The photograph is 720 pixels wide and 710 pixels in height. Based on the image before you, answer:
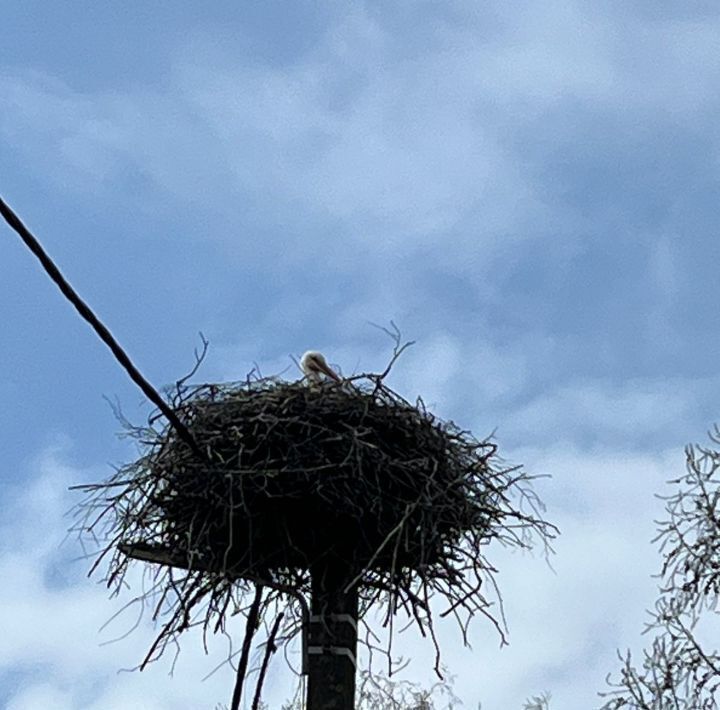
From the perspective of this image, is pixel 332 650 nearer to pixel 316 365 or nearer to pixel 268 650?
pixel 268 650

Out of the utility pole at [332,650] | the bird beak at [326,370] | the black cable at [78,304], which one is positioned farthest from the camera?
the bird beak at [326,370]

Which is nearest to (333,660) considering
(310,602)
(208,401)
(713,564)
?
(310,602)

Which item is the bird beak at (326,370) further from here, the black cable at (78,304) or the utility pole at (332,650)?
the black cable at (78,304)

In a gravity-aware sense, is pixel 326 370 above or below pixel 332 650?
above

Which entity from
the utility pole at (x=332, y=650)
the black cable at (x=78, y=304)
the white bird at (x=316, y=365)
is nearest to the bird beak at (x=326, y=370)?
the white bird at (x=316, y=365)

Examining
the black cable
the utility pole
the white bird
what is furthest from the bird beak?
the black cable

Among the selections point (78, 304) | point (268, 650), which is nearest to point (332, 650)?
point (268, 650)

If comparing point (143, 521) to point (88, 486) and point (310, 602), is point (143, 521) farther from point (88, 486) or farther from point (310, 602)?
point (310, 602)

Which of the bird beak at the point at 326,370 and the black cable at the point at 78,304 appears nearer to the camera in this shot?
the black cable at the point at 78,304

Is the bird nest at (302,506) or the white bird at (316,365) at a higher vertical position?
the white bird at (316,365)

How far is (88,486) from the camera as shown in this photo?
614cm

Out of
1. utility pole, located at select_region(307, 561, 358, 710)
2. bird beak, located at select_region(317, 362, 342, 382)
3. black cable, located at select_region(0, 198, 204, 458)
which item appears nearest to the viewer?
black cable, located at select_region(0, 198, 204, 458)

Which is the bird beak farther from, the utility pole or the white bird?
the utility pole

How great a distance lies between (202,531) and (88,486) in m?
0.67
